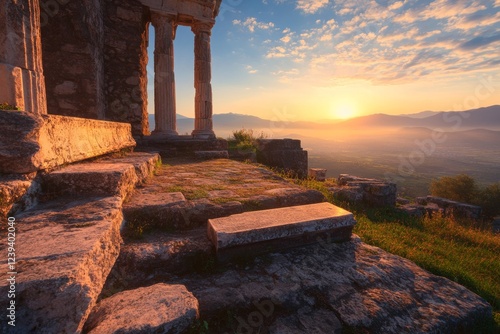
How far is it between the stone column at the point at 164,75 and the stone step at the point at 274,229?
5856 mm

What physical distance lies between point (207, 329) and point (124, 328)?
0.41 meters

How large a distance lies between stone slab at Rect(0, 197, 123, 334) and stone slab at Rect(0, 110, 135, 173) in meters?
0.34

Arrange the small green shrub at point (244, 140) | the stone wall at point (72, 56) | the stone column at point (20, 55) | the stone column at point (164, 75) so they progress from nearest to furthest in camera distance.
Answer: the stone column at point (20, 55), the stone wall at point (72, 56), the stone column at point (164, 75), the small green shrub at point (244, 140)

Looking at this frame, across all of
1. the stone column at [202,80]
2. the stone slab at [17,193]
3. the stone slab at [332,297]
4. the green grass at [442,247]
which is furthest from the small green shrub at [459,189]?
the stone slab at [17,193]

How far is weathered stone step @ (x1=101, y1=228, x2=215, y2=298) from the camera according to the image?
1.52m

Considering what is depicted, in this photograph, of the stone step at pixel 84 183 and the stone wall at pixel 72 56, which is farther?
the stone wall at pixel 72 56

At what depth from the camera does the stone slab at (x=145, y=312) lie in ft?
3.43

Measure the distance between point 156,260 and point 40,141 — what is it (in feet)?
3.99

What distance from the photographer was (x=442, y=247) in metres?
3.56

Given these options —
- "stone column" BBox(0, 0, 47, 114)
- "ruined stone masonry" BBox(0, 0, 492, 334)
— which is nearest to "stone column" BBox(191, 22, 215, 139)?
"ruined stone masonry" BBox(0, 0, 492, 334)

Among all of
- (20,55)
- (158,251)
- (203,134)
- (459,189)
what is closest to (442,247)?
(158,251)

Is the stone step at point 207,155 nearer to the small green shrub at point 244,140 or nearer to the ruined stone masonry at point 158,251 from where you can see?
the small green shrub at point 244,140

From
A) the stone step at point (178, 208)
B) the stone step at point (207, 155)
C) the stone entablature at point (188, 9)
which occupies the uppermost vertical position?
the stone entablature at point (188, 9)

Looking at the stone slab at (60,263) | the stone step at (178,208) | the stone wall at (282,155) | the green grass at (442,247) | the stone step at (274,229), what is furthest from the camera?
the stone wall at (282,155)
